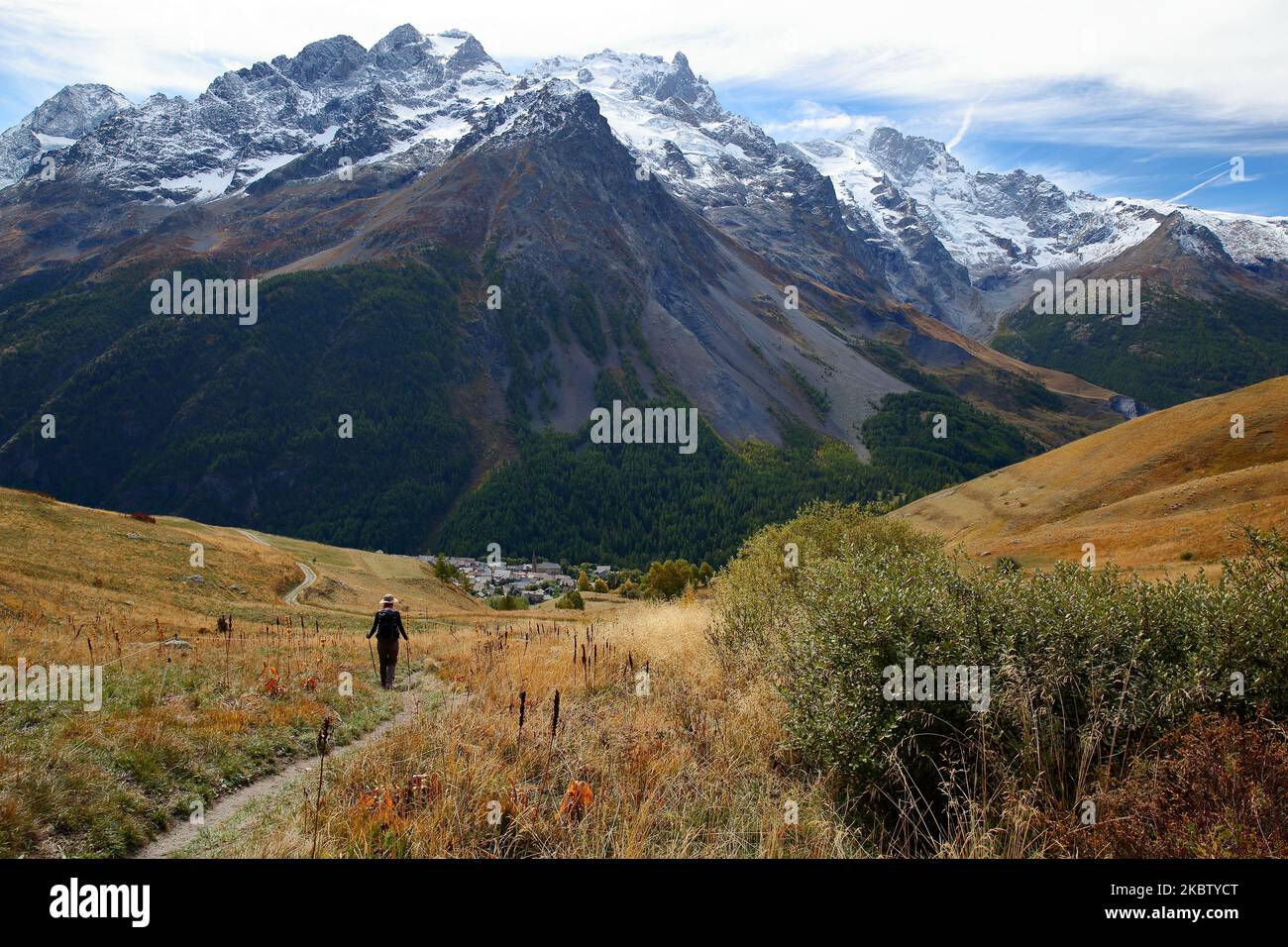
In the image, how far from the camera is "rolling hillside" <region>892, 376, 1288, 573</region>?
46094 millimetres

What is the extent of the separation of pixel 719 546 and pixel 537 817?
569 ft

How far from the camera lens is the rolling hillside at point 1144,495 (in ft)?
151

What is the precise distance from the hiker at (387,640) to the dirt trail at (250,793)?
2797mm

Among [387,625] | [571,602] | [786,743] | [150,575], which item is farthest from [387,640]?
[571,602]

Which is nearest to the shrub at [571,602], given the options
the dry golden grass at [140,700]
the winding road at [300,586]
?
the winding road at [300,586]

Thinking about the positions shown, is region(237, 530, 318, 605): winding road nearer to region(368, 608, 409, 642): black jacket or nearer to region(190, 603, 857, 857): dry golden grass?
region(368, 608, 409, 642): black jacket

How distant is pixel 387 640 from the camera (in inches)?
721

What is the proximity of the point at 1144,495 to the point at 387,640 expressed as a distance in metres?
70.9

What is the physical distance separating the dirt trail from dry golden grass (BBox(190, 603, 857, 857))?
38cm

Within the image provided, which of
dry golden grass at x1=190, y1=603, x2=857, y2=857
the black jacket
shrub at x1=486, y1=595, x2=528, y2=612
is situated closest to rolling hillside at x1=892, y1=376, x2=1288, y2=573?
dry golden grass at x1=190, y1=603, x2=857, y2=857

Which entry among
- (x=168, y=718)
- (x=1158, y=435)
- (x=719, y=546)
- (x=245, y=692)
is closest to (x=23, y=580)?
(x=245, y=692)

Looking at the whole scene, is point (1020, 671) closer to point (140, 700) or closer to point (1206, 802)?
point (1206, 802)
